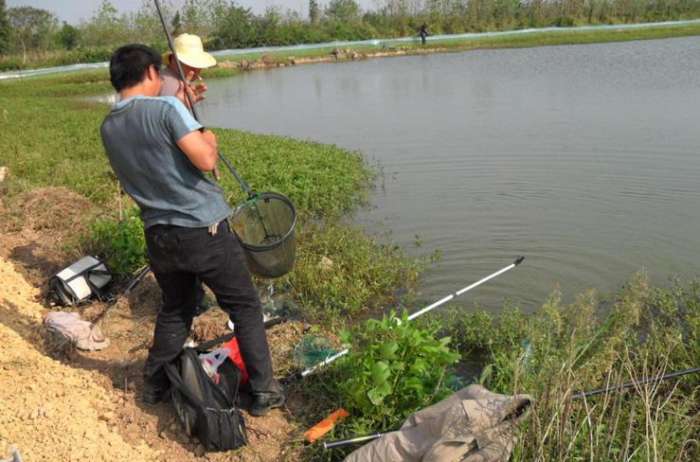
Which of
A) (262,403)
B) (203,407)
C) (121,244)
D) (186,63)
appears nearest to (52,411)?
(203,407)

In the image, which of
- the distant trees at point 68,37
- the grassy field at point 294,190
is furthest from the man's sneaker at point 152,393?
the distant trees at point 68,37

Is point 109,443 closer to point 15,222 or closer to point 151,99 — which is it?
point 151,99

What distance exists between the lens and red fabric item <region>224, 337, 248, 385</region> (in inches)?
Answer: 143

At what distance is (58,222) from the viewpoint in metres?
6.48

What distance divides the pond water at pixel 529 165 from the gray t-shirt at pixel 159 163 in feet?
9.59

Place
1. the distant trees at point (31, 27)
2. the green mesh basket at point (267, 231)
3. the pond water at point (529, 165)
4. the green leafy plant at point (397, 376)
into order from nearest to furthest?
1. the green leafy plant at point (397, 376)
2. the green mesh basket at point (267, 231)
3. the pond water at point (529, 165)
4. the distant trees at point (31, 27)

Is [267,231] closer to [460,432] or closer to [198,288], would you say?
[198,288]

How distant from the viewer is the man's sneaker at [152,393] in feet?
11.4

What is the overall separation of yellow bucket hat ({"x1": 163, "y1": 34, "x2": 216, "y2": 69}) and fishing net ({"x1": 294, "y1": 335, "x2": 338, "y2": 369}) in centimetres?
182

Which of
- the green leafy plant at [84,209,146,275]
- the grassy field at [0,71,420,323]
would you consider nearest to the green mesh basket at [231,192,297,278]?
the grassy field at [0,71,420,323]

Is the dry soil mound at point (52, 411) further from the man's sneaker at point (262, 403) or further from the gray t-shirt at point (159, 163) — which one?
the gray t-shirt at point (159, 163)

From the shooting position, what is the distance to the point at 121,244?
529 cm

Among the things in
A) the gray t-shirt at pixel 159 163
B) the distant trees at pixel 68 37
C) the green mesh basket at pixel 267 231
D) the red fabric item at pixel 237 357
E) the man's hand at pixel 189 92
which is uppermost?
the distant trees at pixel 68 37

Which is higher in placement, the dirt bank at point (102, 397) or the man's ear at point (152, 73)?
the man's ear at point (152, 73)
